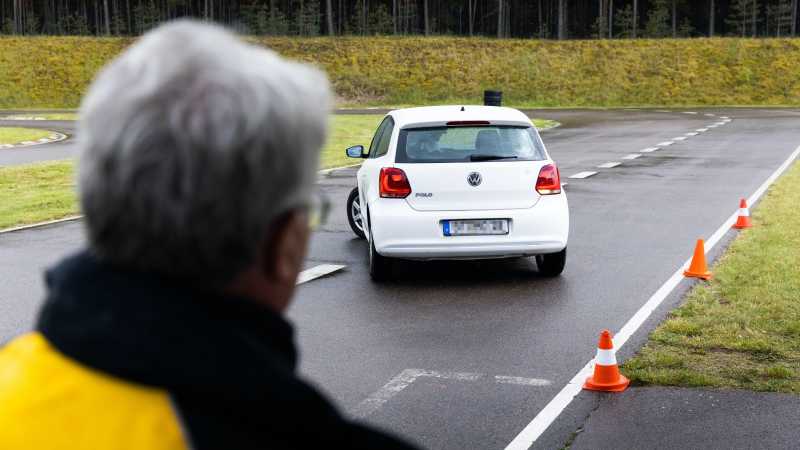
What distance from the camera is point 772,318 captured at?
7711 mm

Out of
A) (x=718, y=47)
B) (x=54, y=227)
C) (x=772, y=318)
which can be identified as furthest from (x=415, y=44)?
(x=772, y=318)

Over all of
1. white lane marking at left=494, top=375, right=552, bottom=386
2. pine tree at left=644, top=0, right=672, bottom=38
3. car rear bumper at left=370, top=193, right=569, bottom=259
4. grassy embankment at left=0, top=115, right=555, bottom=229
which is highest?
pine tree at left=644, top=0, right=672, bottom=38

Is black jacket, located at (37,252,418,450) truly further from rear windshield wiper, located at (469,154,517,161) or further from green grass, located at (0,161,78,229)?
green grass, located at (0,161,78,229)

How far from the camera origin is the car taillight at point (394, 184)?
936 cm

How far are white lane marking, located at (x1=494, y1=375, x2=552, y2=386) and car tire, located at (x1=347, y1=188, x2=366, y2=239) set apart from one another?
6042mm

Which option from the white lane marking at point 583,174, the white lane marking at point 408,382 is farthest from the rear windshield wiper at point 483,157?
the white lane marking at point 583,174

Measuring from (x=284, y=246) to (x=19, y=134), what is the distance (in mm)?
34905

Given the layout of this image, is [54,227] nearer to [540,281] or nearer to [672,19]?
[540,281]

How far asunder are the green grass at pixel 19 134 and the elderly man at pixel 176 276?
102 feet

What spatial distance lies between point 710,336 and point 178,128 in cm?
657

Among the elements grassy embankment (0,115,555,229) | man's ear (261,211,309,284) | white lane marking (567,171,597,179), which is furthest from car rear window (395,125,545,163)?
white lane marking (567,171,597,179)

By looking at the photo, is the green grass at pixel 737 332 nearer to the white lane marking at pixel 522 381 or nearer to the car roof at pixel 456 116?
the white lane marking at pixel 522 381

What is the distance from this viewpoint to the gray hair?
48.1 inches

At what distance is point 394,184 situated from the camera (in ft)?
30.8
